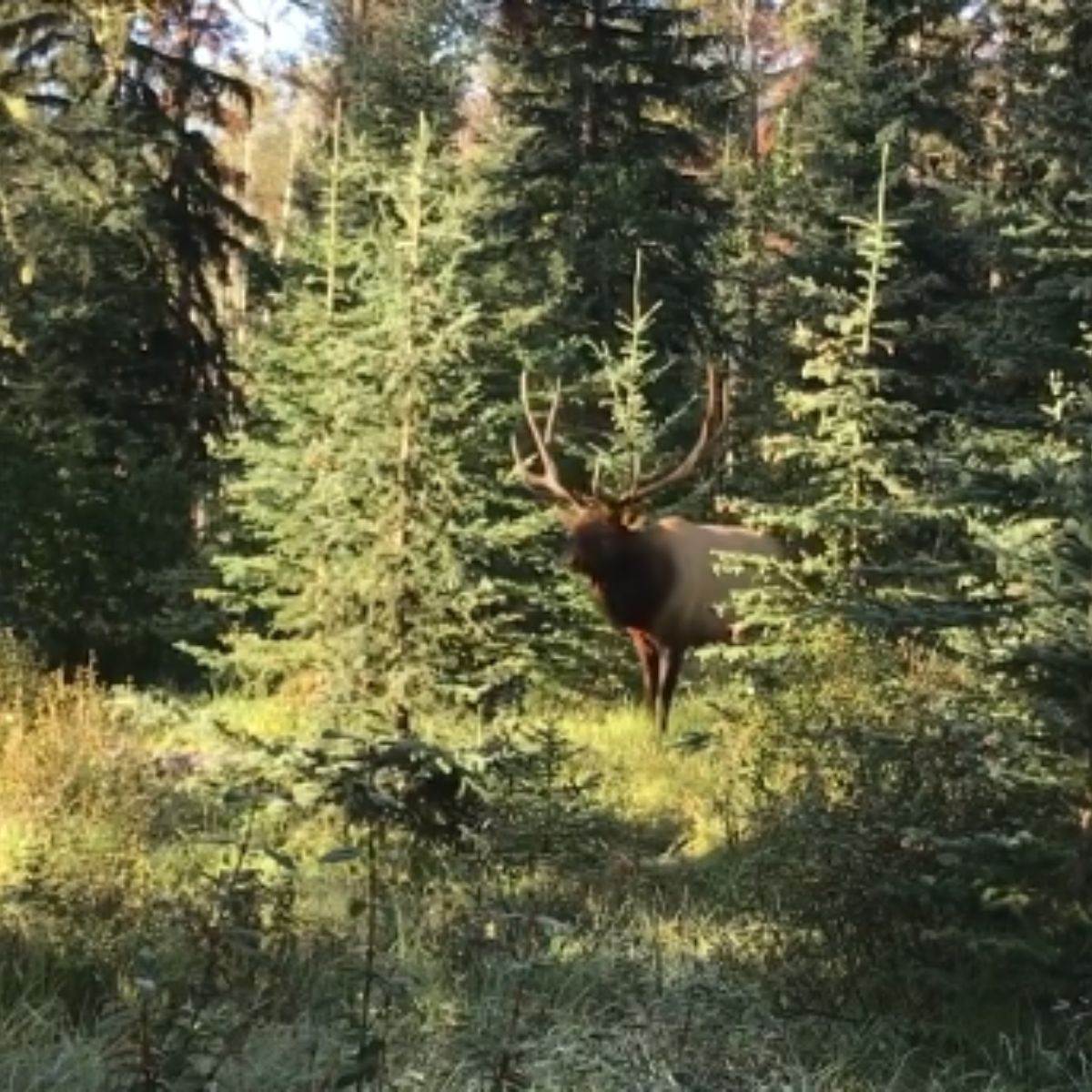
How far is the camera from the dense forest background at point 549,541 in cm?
530

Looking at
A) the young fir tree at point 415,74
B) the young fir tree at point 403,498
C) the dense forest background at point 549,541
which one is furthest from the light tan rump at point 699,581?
the young fir tree at point 415,74

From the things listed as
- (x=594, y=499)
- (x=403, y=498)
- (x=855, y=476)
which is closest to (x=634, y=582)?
(x=594, y=499)

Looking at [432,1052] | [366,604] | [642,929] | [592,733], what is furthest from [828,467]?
[432,1052]

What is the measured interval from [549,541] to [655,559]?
102 centimetres

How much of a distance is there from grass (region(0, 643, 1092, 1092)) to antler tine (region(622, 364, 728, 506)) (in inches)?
122

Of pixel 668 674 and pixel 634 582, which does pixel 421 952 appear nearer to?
pixel 634 582

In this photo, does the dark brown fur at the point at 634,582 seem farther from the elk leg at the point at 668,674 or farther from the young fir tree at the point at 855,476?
the young fir tree at the point at 855,476

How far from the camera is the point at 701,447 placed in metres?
12.1

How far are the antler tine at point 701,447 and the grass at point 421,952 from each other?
310 cm

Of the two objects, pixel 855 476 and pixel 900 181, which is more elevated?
pixel 900 181

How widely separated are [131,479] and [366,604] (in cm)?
609

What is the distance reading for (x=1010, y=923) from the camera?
5293 millimetres

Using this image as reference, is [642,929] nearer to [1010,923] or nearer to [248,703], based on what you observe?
[1010,923]

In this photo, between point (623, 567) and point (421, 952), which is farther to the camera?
point (623, 567)
